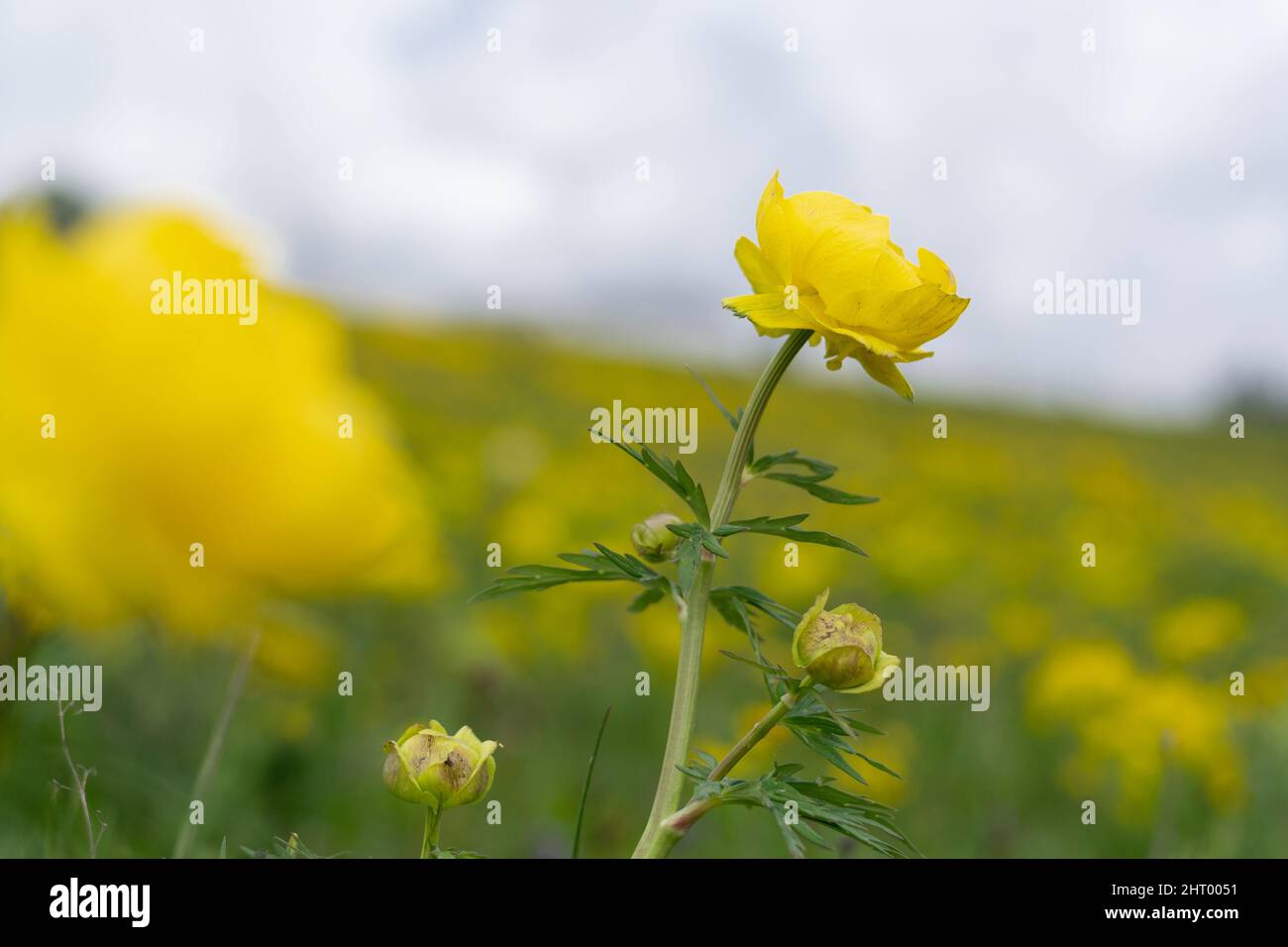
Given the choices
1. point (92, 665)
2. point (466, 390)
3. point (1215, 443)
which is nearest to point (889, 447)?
point (466, 390)

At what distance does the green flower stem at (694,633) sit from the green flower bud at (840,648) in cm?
5

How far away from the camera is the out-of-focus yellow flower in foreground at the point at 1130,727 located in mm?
2006

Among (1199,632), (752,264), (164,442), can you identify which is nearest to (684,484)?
(752,264)

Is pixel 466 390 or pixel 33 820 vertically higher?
pixel 466 390

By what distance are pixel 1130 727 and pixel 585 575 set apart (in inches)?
76.6

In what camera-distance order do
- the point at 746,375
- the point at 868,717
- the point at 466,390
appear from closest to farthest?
the point at 868,717, the point at 466,390, the point at 746,375

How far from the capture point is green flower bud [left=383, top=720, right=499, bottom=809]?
0.54 metres

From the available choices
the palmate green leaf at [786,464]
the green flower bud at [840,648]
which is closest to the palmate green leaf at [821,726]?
the green flower bud at [840,648]

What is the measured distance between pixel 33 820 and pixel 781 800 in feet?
3.02

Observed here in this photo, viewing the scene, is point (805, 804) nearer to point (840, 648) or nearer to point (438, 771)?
point (840, 648)

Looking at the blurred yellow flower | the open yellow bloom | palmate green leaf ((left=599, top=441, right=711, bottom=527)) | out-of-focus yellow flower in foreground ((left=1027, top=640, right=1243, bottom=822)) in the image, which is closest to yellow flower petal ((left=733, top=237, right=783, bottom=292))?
the open yellow bloom

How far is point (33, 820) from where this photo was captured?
1.09 m
